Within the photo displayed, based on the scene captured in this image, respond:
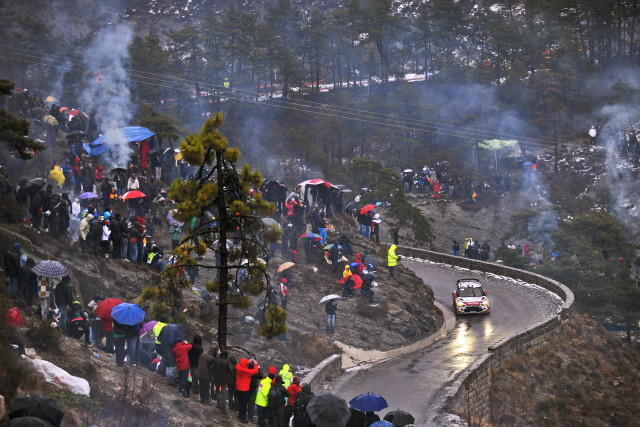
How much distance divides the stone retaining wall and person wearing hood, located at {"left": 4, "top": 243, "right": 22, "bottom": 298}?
11522 mm

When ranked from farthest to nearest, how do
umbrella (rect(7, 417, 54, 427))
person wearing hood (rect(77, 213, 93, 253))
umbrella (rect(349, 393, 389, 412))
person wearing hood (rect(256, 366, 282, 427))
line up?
person wearing hood (rect(77, 213, 93, 253)), person wearing hood (rect(256, 366, 282, 427)), umbrella (rect(349, 393, 389, 412)), umbrella (rect(7, 417, 54, 427))

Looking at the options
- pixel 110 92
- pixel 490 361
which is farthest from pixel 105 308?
pixel 110 92

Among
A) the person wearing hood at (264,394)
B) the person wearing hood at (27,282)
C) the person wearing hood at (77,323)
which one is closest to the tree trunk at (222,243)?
the person wearing hood at (264,394)

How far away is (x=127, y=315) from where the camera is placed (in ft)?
59.5

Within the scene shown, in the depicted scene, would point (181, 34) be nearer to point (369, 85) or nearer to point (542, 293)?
point (369, 85)

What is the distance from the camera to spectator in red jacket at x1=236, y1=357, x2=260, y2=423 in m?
17.4

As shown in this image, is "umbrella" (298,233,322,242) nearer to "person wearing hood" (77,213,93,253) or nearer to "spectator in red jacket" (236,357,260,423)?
"person wearing hood" (77,213,93,253)

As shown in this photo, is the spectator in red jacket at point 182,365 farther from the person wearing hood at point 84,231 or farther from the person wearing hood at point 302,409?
the person wearing hood at point 84,231

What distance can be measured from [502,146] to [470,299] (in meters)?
35.3

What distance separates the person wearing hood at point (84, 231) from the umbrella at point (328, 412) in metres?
11.1

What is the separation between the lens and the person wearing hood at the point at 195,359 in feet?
58.2

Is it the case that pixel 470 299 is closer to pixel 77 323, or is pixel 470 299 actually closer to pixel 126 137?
pixel 126 137

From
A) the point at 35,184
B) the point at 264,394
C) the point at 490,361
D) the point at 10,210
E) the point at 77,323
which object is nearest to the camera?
the point at 264,394

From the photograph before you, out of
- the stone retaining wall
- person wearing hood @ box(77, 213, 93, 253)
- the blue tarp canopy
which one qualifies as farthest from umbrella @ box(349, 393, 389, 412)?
the blue tarp canopy
